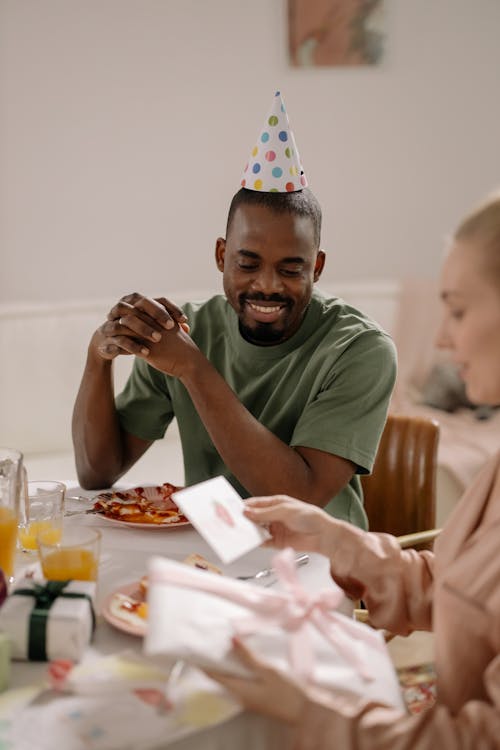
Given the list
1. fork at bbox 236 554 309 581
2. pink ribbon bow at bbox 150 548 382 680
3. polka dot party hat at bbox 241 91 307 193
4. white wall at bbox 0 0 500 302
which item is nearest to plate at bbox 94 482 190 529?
fork at bbox 236 554 309 581

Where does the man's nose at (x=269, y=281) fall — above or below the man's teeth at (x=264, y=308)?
above

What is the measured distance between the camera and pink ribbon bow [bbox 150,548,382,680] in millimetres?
981

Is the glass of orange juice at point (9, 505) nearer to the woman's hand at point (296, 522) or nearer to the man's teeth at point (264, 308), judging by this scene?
the woman's hand at point (296, 522)

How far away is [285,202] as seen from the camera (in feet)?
5.79

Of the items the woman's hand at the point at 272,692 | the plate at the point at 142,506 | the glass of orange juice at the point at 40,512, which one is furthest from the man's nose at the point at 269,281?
the woman's hand at the point at 272,692

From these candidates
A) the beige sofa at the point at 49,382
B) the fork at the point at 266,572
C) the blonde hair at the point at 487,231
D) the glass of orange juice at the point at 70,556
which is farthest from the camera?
the beige sofa at the point at 49,382

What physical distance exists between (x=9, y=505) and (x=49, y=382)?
78.9 inches

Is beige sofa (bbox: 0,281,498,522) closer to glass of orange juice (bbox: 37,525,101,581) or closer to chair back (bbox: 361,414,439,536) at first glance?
chair back (bbox: 361,414,439,536)

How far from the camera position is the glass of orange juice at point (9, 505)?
1256mm

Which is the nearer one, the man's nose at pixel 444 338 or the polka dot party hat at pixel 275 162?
the man's nose at pixel 444 338

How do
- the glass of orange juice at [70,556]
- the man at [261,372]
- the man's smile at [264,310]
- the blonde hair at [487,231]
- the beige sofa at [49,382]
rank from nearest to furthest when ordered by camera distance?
the blonde hair at [487,231] < the glass of orange juice at [70,556] < the man at [261,372] < the man's smile at [264,310] < the beige sofa at [49,382]

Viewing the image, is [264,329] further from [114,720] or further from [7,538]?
[114,720]

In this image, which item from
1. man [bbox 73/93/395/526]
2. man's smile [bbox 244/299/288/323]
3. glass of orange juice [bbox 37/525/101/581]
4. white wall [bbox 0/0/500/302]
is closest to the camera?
glass of orange juice [bbox 37/525/101/581]

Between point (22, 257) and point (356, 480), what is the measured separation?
2.31 metres
